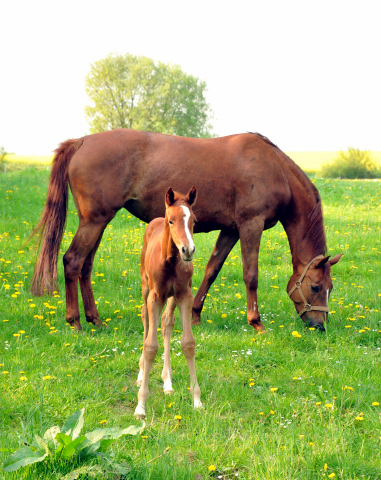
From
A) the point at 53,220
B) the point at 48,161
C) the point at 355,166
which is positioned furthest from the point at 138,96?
the point at 53,220

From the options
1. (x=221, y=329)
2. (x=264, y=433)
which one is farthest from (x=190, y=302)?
(x=221, y=329)

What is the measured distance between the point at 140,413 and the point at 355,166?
137 ft

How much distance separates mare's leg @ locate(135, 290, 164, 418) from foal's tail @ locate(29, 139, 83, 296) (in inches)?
114

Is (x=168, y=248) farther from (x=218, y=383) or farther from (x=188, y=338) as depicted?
(x=218, y=383)

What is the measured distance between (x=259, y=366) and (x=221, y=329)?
132cm

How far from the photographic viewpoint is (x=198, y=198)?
632 cm

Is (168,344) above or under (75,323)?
above

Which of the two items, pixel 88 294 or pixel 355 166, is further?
pixel 355 166

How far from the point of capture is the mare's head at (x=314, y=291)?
6.09 metres

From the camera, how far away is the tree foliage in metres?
41.1

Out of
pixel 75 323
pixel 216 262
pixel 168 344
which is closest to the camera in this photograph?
pixel 168 344

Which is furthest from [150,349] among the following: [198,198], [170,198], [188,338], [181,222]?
[198,198]

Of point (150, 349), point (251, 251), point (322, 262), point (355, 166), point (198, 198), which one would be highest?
point (355, 166)

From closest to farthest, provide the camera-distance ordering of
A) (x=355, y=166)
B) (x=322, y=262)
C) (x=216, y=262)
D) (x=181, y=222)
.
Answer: (x=181, y=222), (x=322, y=262), (x=216, y=262), (x=355, y=166)
